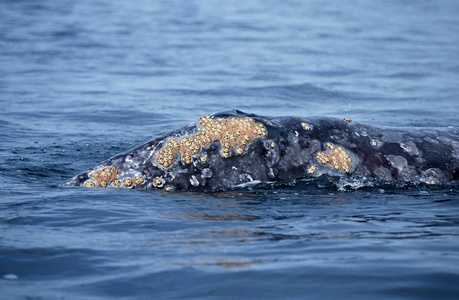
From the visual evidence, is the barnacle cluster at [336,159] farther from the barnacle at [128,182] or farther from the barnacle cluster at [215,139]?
the barnacle at [128,182]

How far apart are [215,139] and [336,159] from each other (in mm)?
1357

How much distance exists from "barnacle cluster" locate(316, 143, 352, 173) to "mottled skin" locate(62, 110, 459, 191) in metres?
0.01

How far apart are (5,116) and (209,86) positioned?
537 centimetres

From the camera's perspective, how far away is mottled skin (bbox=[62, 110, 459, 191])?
275 inches

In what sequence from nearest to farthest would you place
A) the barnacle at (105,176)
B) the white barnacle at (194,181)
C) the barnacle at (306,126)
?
the white barnacle at (194,181) < the barnacle at (105,176) < the barnacle at (306,126)

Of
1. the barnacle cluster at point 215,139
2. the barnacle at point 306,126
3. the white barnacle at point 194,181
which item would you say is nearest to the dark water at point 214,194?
the white barnacle at point 194,181

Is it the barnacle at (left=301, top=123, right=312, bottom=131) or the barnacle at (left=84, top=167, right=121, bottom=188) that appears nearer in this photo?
the barnacle at (left=84, top=167, right=121, bottom=188)

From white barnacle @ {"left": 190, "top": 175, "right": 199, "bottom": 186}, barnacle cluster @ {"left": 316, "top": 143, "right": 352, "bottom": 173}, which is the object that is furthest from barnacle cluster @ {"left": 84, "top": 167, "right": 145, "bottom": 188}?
barnacle cluster @ {"left": 316, "top": 143, "right": 352, "bottom": 173}

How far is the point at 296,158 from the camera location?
23.3 feet

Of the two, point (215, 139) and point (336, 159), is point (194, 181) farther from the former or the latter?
point (336, 159)

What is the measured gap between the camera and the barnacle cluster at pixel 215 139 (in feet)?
22.9

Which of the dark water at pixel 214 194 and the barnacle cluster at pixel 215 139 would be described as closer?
the dark water at pixel 214 194

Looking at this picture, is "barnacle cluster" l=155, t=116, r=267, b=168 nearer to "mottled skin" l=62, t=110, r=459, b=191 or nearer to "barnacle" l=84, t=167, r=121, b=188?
"mottled skin" l=62, t=110, r=459, b=191

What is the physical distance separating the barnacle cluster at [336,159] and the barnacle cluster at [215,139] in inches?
27.7
